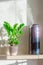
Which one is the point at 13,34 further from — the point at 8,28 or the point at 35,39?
the point at 35,39

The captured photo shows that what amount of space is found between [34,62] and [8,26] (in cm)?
48

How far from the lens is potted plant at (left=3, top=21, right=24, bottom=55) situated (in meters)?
1.64

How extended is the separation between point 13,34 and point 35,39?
224mm

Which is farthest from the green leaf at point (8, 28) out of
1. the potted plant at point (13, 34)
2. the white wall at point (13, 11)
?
the white wall at point (13, 11)

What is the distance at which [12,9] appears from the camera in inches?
71.7

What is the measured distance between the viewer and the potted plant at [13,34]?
164 cm

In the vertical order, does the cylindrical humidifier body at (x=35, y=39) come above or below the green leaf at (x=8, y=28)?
below

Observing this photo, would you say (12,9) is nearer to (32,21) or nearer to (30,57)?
(32,21)

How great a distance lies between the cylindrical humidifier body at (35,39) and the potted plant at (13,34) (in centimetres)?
13

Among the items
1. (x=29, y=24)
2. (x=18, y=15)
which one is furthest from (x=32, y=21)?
(x=18, y=15)

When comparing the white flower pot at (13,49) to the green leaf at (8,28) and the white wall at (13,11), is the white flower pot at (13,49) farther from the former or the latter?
the white wall at (13,11)

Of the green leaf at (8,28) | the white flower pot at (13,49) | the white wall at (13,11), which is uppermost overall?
the white wall at (13,11)

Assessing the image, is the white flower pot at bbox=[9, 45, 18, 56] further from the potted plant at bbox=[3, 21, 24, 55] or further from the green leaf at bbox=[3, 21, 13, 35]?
the green leaf at bbox=[3, 21, 13, 35]

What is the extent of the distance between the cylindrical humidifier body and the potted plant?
0.41 feet
